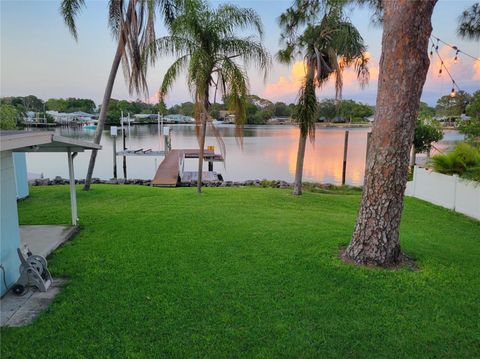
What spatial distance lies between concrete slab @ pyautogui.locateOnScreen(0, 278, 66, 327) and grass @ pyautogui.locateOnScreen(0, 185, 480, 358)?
13 cm

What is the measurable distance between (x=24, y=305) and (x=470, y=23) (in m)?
10.6

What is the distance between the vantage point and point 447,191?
29.6 ft

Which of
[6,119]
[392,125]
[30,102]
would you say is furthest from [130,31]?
[30,102]

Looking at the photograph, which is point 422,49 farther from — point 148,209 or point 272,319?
point 148,209

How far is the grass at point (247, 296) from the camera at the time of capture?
288cm

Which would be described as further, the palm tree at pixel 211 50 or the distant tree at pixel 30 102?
the distant tree at pixel 30 102

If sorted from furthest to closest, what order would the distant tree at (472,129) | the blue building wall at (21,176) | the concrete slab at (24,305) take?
the distant tree at (472,129)
the blue building wall at (21,176)
the concrete slab at (24,305)

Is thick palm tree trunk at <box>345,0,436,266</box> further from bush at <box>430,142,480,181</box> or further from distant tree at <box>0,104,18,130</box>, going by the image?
distant tree at <box>0,104,18,130</box>

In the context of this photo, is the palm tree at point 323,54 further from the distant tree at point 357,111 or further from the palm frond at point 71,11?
the distant tree at point 357,111

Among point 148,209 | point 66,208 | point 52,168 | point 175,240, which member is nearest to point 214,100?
point 148,209

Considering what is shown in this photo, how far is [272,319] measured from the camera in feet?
10.8

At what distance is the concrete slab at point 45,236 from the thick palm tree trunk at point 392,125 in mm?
4361

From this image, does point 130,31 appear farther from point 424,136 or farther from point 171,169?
point 424,136

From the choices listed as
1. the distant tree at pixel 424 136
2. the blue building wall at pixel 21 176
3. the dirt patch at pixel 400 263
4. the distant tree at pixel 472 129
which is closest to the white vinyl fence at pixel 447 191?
the distant tree at pixel 472 129
